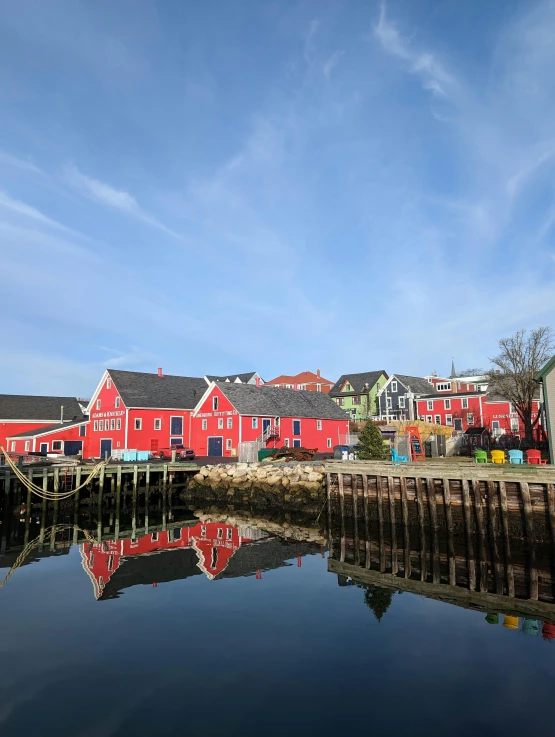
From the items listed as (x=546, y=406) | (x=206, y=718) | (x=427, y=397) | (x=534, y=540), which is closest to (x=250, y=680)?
(x=206, y=718)

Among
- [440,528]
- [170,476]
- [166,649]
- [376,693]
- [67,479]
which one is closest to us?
[376,693]

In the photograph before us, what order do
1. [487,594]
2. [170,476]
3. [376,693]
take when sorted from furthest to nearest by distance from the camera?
[170,476] < [487,594] < [376,693]

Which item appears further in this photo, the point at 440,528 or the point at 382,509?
the point at 382,509

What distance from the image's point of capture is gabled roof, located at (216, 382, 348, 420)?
48.3 m

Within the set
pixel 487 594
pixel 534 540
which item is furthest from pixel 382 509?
pixel 487 594

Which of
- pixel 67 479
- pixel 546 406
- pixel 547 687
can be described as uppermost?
pixel 546 406

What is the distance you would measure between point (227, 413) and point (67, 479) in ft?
55.9

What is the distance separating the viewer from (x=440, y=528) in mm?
20656

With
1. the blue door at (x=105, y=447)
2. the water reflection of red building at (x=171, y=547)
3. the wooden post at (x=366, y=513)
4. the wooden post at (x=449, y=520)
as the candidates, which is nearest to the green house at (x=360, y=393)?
the blue door at (x=105, y=447)

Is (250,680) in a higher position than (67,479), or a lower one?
lower

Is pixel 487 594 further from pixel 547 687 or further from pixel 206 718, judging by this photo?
pixel 206 718

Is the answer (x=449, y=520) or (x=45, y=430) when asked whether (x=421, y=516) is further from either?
(x=45, y=430)

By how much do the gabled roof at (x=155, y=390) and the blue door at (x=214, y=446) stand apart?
225 inches

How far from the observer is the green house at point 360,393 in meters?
83.8
